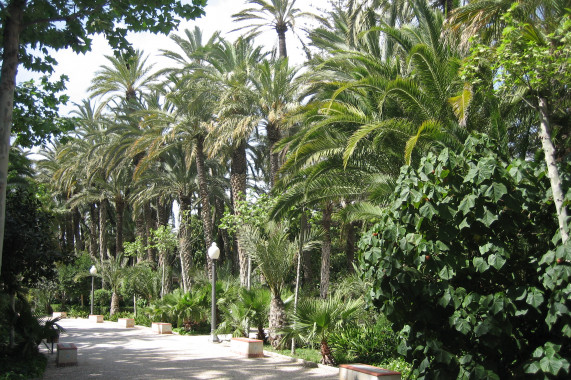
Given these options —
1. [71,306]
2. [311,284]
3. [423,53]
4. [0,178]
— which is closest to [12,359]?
[0,178]

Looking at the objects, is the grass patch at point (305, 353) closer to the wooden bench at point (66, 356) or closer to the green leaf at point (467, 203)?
the wooden bench at point (66, 356)

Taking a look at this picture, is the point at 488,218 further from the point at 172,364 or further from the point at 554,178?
the point at 172,364

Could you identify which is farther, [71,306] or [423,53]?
[71,306]

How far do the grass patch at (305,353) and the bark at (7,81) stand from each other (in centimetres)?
678

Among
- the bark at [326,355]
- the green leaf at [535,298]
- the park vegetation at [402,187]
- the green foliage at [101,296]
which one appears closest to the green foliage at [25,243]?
the park vegetation at [402,187]

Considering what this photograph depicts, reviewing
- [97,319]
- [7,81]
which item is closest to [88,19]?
[7,81]

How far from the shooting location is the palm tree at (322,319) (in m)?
10.3

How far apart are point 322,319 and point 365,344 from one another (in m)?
1.14

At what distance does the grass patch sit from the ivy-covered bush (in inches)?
188

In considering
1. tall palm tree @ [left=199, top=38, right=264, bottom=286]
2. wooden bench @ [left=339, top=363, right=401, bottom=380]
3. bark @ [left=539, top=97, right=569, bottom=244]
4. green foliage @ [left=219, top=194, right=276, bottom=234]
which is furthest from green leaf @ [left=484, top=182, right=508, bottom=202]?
tall palm tree @ [left=199, top=38, right=264, bottom=286]

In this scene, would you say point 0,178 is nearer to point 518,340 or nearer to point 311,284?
point 518,340

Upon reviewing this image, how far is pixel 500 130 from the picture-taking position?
8.50 metres

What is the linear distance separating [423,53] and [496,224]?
4.78 meters

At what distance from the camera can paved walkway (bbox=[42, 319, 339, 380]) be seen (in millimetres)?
9891
